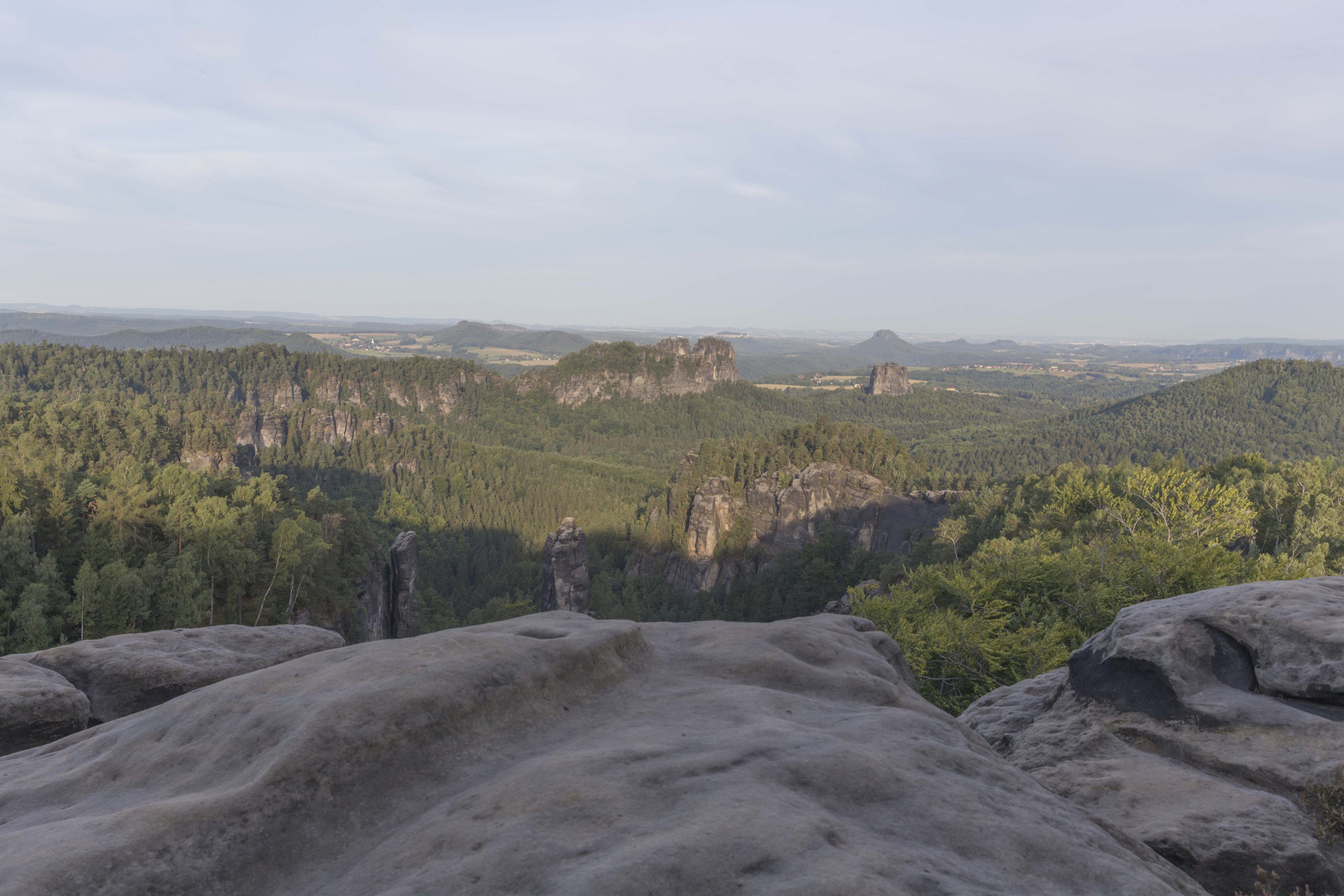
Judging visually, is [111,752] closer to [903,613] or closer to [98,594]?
[903,613]

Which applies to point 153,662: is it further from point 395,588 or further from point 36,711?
point 395,588

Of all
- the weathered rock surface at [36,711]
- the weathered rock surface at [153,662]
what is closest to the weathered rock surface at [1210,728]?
the weathered rock surface at [153,662]

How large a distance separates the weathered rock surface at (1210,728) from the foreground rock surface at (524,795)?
7.14ft

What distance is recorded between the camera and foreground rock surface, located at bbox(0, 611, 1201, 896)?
5.77 meters

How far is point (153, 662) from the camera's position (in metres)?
15.4

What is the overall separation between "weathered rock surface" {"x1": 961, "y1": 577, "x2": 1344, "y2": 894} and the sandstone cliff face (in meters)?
102

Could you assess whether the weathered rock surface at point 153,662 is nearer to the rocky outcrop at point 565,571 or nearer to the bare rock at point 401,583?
the bare rock at point 401,583

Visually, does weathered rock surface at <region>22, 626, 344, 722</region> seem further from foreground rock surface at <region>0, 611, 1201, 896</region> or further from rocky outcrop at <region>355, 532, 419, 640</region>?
rocky outcrop at <region>355, 532, 419, 640</region>

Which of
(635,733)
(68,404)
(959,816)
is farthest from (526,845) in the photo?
(68,404)

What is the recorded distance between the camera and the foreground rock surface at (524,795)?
18.9ft

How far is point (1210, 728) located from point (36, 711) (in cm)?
2128

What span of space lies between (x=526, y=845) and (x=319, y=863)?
223 cm

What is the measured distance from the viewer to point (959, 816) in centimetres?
692

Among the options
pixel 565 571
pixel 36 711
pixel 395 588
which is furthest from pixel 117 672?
pixel 565 571
